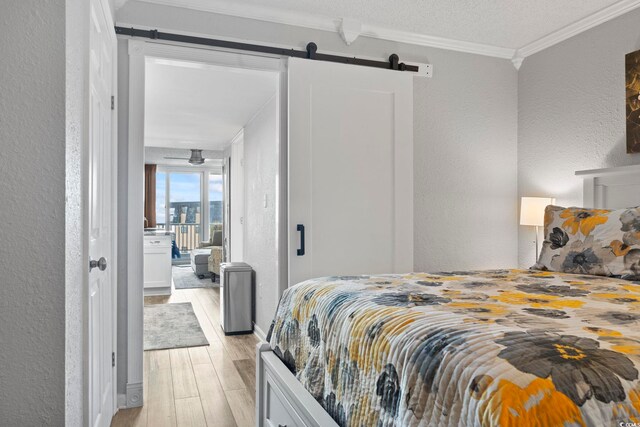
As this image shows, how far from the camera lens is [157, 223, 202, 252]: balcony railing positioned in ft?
35.3

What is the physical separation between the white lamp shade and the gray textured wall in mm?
3091

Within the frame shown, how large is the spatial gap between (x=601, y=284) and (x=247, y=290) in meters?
3.42

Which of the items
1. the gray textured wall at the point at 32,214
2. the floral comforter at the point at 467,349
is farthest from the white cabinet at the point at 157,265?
the gray textured wall at the point at 32,214

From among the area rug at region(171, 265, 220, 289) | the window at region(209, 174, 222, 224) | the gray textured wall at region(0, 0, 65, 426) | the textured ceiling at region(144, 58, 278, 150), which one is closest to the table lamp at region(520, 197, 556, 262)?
the textured ceiling at region(144, 58, 278, 150)

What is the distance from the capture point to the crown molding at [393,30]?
9.59ft

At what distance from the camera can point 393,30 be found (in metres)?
3.35

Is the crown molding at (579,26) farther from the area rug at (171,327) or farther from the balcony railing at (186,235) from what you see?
the balcony railing at (186,235)

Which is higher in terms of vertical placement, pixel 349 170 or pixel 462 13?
pixel 462 13

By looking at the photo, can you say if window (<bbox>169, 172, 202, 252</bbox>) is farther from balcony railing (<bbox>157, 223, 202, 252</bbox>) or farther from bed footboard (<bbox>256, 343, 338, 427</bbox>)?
bed footboard (<bbox>256, 343, 338, 427</bbox>)

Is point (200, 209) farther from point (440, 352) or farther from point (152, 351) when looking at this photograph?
point (440, 352)

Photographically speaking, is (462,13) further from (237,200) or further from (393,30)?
(237,200)

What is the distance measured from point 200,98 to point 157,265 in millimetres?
3066

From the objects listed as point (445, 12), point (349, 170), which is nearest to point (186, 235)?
point (349, 170)

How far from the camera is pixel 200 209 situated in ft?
35.3
